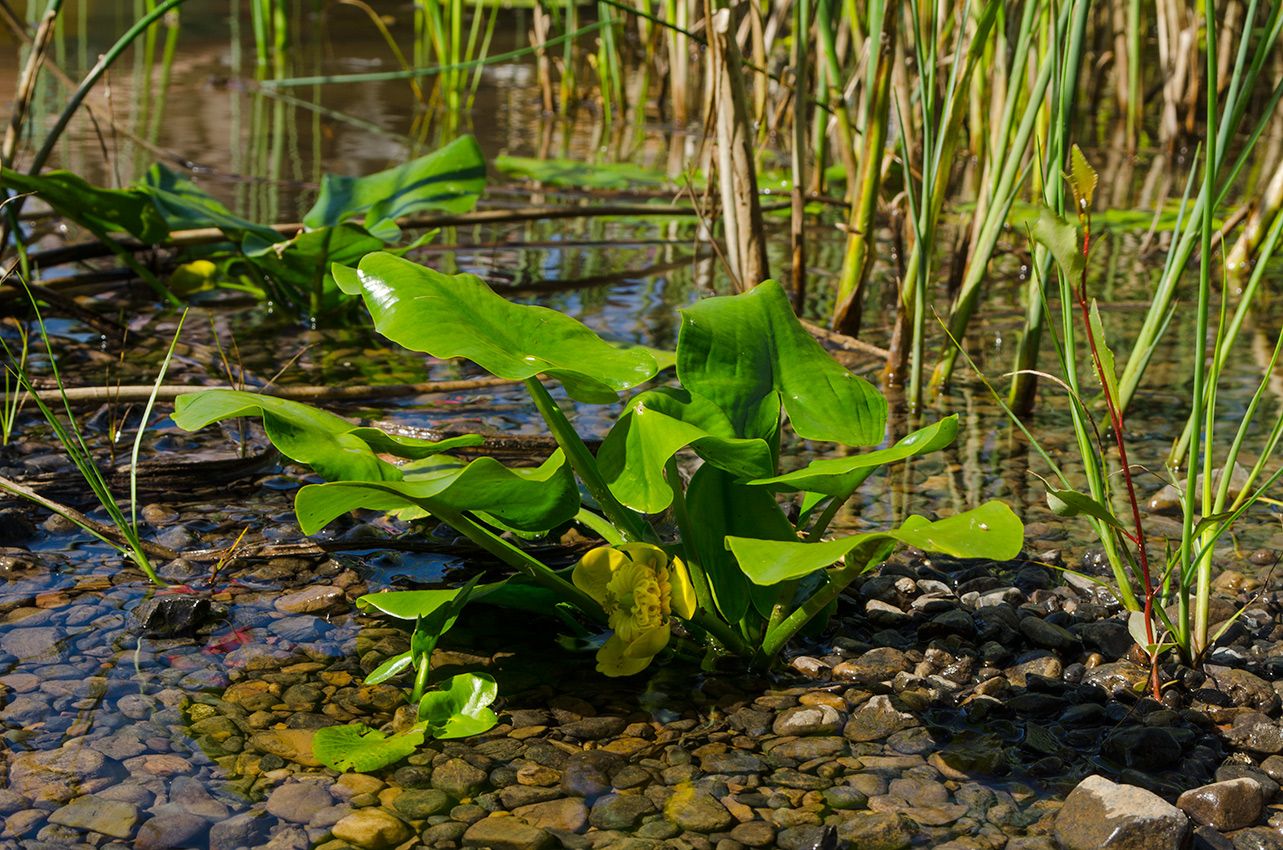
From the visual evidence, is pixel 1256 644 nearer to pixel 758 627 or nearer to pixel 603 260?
pixel 758 627

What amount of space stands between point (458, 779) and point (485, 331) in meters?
0.40

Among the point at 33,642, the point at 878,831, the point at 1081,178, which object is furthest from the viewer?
the point at 33,642

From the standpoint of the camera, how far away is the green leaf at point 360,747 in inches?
36.9

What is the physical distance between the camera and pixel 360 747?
0.96 metres

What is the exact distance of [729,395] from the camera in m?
1.06

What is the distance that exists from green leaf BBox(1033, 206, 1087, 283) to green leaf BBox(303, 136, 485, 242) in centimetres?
160

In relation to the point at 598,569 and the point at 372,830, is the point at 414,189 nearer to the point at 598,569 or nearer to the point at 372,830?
the point at 598,569

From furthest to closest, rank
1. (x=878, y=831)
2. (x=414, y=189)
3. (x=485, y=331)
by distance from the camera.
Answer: (x=414, y=189) → (x=485, y=331) → (x=878, y=831)

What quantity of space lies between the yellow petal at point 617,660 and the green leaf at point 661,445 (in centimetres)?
17

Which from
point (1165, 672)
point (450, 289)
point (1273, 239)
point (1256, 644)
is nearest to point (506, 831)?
point (450, 289)

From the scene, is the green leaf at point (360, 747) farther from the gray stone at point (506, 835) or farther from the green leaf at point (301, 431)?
the green leaf at point (301, 431)

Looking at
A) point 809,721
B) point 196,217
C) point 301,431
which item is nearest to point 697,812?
point 809,721

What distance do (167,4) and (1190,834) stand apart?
64.3 inches

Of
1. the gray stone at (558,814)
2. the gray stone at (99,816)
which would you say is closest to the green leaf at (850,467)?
the gray stone at (558,814)
